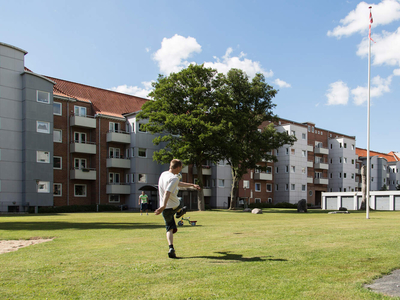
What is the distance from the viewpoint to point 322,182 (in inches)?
3332

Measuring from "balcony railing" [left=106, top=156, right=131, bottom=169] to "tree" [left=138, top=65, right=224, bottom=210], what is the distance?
10516mm

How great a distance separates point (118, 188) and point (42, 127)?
42.5 ft

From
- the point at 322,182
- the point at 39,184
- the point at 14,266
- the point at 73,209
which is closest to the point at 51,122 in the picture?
the point at 39,184

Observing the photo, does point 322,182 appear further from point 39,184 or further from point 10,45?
point 10,45

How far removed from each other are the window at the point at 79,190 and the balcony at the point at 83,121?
784 cm

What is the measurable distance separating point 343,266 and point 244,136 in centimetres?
4073

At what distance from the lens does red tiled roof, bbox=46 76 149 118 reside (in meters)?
50.5

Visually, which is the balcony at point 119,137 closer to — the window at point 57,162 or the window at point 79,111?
the window at point 79,111

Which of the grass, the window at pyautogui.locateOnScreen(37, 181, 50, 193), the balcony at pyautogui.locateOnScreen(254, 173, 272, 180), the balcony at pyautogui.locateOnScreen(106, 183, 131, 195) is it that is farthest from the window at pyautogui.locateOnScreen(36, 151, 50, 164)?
the balcony at pyautogui.locateOnScreen(254, 173, 272, 180)

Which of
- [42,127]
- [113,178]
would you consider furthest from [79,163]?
[42,127]

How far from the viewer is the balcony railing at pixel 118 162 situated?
50.9 m

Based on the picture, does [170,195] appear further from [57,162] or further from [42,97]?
[57,162]

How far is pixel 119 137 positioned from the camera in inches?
2032

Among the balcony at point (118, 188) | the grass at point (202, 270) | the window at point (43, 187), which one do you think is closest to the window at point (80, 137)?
the balcony at point (118, 188)
